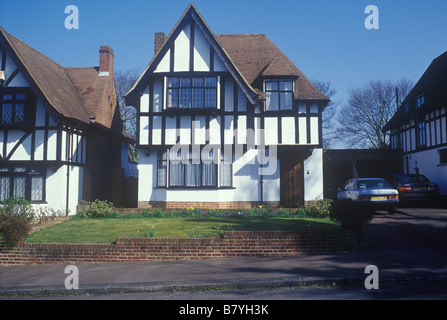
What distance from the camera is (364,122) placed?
43.0 metres

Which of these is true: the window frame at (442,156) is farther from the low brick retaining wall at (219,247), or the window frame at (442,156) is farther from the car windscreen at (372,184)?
the low brick retaining wall at (219,247)

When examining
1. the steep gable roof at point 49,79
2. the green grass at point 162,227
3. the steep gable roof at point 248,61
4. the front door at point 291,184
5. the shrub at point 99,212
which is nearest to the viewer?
the green grass at point 162,227

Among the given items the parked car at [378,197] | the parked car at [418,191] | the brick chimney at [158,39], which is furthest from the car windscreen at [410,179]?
the brick chimney at [158,39]

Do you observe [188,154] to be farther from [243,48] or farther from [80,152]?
[243,48]

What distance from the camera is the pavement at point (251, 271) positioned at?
7.73 meters

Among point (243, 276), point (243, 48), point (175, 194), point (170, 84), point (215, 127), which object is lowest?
point (243, 276)

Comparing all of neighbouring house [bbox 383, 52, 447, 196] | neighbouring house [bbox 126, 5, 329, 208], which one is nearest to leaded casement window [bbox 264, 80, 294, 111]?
neighbouring house [bbox 126, 5, 329, 208]

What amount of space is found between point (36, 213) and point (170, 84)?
8.89 meters

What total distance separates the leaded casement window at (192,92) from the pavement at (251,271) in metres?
10.3

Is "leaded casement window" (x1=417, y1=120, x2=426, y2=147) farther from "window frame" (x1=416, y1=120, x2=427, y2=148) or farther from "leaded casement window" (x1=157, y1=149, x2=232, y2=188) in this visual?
"leaded casement window" (x1=157, y1=149, x2=232, y2=188)

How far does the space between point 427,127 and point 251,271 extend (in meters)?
23.7

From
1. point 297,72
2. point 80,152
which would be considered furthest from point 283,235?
point 80,152

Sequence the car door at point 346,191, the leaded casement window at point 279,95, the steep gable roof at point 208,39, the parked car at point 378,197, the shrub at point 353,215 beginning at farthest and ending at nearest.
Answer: the leaded casement window at point 279,95, the steep gable roof at point 208,39, the car door at point 346,191, the parked car at point 378,197, the shrub at point 353,215

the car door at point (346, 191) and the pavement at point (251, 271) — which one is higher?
the car door at point (346, 191)
